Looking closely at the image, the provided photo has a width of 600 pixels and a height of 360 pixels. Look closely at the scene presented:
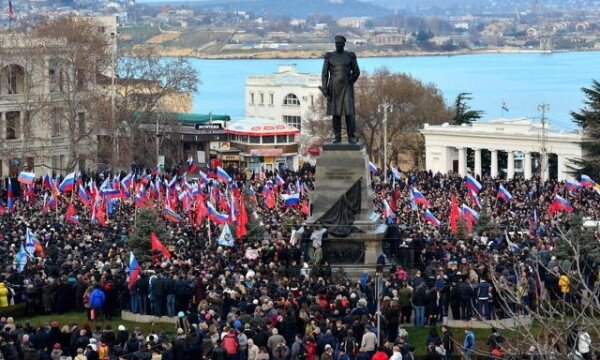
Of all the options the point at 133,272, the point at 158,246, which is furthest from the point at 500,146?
the point at 133,272

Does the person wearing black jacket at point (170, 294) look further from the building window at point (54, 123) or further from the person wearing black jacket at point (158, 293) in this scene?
the building window at point (54, 123)

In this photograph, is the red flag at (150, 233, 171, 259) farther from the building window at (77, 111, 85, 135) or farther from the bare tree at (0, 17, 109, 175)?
the building window at (77, 111, 85, 135)

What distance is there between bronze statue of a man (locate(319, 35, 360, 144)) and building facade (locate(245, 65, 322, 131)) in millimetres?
75903

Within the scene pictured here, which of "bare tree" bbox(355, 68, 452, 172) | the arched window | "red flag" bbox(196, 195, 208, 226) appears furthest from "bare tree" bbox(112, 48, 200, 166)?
"red flag" bbox(196, 195, 208, 226)

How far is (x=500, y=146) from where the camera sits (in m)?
93.3

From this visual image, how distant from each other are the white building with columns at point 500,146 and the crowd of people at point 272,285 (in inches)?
1716

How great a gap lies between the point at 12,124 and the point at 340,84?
45.3 metres

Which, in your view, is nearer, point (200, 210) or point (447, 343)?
point (447, 343)

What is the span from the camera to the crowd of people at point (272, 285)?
26734 millimetres

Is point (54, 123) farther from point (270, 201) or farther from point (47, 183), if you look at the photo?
point (270, 201)

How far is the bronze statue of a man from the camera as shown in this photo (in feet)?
119

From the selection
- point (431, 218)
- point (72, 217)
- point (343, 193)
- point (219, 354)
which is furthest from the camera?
point (72, 217)

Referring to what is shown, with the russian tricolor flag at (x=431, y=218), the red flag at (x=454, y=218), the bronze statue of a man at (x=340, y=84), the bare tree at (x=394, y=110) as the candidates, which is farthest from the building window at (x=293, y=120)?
the bronze statue of a man at (x=340, y=84)

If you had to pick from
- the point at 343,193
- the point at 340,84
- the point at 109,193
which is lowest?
the point at 109,193
